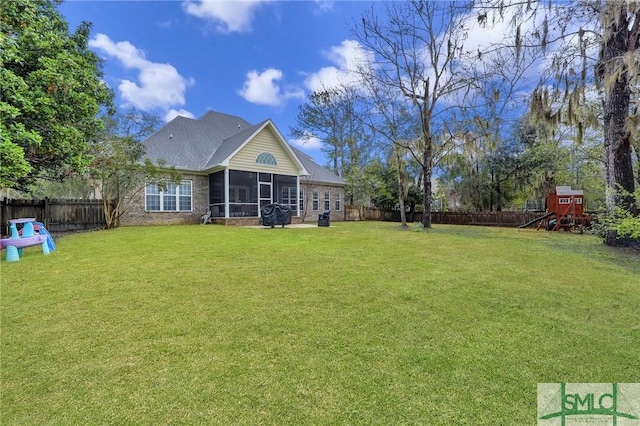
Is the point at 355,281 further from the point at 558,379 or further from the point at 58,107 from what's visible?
the point at 58,107

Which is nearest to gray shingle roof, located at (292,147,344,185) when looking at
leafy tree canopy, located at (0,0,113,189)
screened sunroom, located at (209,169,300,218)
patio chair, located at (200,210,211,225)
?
screened sunroom, located at (209,169,300,218)

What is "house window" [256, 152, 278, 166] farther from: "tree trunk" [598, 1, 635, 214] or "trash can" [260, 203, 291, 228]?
"tree trunk" [598, 1, 635, 214]

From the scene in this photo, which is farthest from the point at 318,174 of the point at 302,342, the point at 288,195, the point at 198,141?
the point at 302,342

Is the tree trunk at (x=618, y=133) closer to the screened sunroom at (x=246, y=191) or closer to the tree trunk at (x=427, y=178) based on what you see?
the tree trunk at (x=427, y=178)

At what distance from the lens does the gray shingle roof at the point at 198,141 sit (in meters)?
15.0

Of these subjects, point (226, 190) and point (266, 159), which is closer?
point (226, 190)

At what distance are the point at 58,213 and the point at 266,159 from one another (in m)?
9.19

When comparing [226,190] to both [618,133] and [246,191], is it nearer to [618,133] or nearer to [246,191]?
[246,191]

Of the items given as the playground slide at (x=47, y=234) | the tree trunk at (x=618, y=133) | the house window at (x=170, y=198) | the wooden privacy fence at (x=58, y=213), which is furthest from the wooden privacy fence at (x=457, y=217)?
the playground slide at (x=47, y=234)

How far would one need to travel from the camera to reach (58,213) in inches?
446

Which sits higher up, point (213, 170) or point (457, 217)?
point (213, 170)

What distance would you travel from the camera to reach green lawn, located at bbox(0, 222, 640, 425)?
1.79 m

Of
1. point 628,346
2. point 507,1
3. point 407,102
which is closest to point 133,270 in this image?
point 628,346

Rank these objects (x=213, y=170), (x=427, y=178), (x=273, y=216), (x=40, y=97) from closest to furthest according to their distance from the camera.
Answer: (x=40, y=97) < (x=273, y=216) < (x=427, y=178) < (x=213, y=170)
